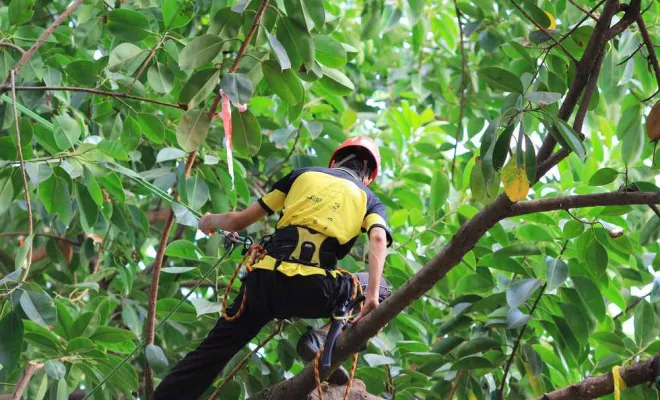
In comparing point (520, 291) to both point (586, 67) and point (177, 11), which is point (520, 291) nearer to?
point (586, 67)

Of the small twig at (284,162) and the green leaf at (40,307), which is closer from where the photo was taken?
the green leaf at (40,307)

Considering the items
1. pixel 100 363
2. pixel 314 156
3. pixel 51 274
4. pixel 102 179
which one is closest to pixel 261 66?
pixel 102 179

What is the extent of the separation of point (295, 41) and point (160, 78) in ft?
2.61

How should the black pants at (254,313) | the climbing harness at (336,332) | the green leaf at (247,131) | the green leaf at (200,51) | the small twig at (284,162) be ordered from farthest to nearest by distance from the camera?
the small twig at (284,162)
the green leaf at (247,131)
the black pants at (254,313)
the green leaf at (200,51)
the climbing harness at (336,332)

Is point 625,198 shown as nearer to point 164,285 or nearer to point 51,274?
point 164,285

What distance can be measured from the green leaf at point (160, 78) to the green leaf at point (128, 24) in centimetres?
14

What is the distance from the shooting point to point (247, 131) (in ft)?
12.4

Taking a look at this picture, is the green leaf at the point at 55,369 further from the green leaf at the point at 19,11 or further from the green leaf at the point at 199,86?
the green leaf at the point at 19,11

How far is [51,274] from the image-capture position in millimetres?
5191

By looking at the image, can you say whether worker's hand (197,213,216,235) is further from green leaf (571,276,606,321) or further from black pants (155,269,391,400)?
green leaf (571,276,606,321)

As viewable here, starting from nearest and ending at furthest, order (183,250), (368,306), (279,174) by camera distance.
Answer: (368,306), (183,250), (279,174)

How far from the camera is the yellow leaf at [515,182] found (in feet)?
10.4

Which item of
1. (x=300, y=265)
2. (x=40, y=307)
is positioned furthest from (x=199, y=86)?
(x=40, y=307)

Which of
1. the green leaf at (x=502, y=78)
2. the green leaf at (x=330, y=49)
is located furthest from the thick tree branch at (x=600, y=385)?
the green leaf at (x=330, y=49)
